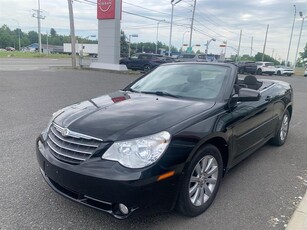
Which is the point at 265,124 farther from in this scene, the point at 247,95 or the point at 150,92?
the point at 150,92

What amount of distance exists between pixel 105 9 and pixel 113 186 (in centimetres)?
2338

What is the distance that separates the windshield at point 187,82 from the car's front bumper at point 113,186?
1454 mm

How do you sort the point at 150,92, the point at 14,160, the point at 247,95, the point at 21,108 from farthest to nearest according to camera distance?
1. the point at 21,108
2. the point at 14,160
3. the point at 150,92
4. the point at 247,95

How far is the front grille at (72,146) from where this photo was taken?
2512mm

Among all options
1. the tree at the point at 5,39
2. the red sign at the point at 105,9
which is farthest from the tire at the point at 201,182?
the tree at the point at 5,39

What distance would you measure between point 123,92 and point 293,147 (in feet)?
11.6

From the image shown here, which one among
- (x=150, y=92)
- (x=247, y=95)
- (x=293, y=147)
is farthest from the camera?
(x=293, y=147)

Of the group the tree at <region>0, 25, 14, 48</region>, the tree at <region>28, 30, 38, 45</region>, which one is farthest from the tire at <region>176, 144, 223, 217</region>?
the tree at <region>28, 30, 38, 45</region>

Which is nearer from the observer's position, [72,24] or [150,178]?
[150,178]

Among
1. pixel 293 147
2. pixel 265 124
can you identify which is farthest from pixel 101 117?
pixel 293 147

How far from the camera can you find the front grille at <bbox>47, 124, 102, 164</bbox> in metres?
2.51

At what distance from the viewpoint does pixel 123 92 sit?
4074mm

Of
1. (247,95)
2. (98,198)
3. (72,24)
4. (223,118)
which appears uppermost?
(72,24)

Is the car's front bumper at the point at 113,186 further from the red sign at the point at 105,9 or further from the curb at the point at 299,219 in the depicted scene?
the red sign at the point at 105,9
